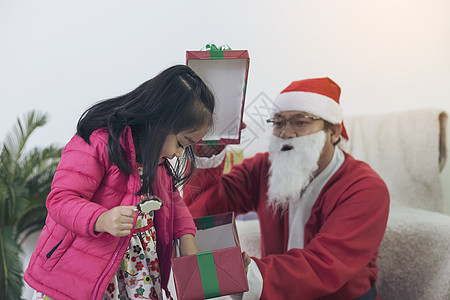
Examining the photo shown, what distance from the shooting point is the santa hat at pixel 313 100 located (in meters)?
1.58

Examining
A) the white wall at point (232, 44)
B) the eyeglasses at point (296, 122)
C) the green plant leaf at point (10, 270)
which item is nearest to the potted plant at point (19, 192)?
the green plant leaf at point (10, 270)

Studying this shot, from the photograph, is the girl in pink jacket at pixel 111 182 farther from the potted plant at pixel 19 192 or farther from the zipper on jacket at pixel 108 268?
the potted plant at pixel 19 192

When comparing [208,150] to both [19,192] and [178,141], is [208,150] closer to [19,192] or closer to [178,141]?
[178,141]

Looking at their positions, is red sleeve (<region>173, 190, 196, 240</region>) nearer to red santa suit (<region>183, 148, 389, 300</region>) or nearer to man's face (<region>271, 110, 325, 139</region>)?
red santa suit (<region>183, 148, 389, 300</region>)

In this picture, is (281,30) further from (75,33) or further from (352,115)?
(75,33)

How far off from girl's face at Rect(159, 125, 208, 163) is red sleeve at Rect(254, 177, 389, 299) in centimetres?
50

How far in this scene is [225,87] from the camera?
1.14 m

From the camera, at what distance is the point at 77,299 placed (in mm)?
819

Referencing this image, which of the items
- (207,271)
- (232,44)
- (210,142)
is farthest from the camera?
(232,44)

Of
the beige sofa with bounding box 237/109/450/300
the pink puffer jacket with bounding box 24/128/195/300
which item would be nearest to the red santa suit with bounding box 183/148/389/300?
the beige sofa with bounding box 237/109/450/300

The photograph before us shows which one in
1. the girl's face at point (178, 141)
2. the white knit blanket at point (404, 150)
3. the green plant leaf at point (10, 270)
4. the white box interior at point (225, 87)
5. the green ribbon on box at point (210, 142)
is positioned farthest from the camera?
the white knit blanket at point (404, 150)

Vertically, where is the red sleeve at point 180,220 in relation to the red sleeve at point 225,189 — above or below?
above

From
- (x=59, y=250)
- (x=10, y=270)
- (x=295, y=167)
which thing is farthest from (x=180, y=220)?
(x=10, y=270)

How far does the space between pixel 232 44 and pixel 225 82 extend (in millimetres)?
326
